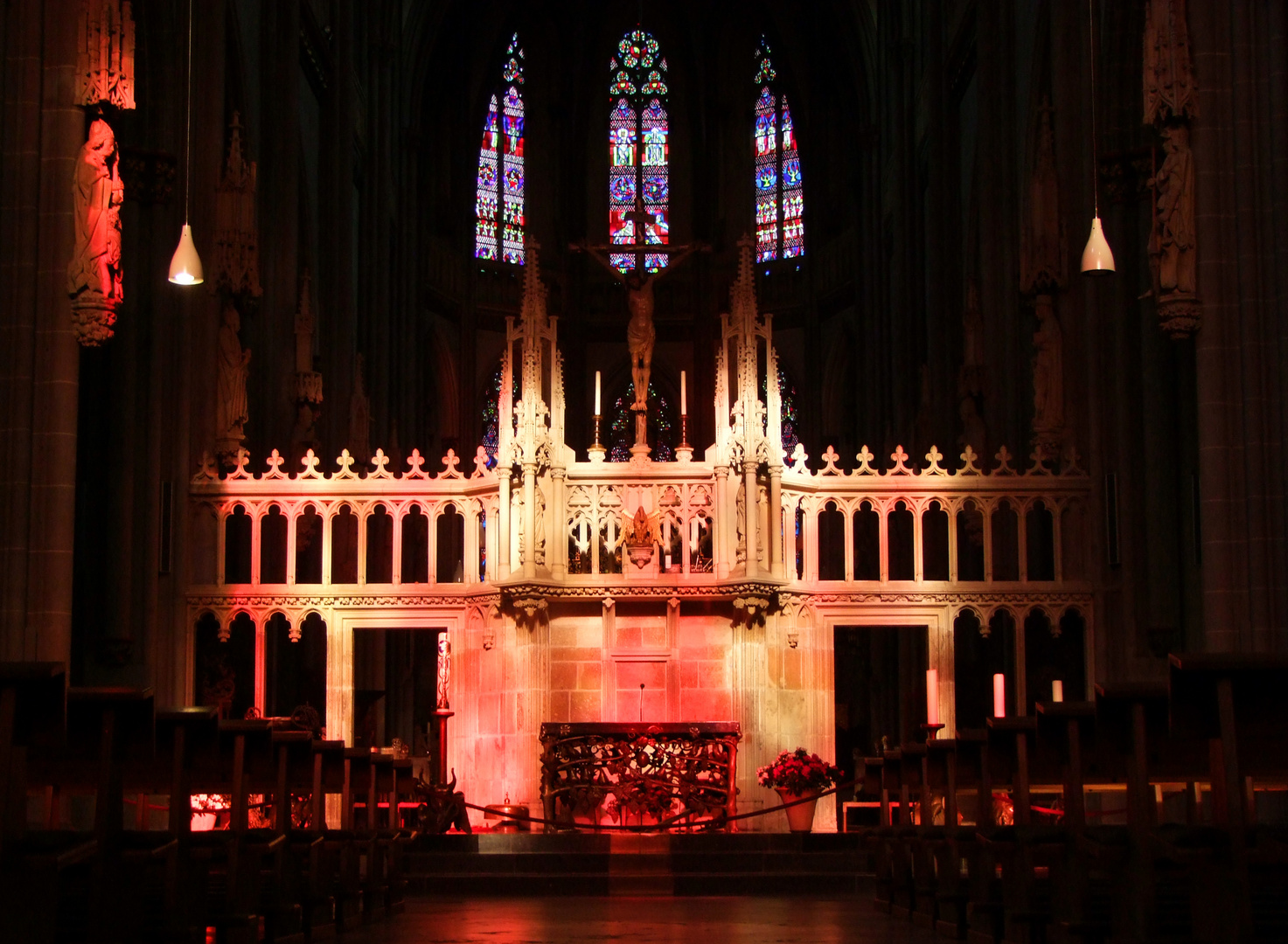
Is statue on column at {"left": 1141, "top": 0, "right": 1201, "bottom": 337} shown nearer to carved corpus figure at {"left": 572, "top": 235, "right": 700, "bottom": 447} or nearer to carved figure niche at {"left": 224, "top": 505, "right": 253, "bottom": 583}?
carved corpus figure at {"left": 572, "top": 235, "right": 700, "bottom": 447}

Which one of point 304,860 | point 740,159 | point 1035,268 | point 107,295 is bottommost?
point 304,860

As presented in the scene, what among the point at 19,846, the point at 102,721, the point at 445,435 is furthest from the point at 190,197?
the point at 445,435

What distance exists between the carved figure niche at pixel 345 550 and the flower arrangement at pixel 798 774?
11722mm

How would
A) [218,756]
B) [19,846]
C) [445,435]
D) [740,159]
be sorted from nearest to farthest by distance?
[19,846] → [218,756] → [445,435] → [740,159]

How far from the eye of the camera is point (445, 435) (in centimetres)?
4494

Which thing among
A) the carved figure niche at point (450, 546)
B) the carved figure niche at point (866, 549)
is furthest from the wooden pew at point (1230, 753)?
the carved figure niche at point (450, 546)

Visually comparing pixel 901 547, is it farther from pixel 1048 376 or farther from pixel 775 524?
pixel 775 524

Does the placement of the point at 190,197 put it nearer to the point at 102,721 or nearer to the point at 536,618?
the point at 536,618

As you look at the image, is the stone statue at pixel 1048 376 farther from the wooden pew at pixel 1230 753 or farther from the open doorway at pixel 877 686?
the wooden pew at pixel 1230 753

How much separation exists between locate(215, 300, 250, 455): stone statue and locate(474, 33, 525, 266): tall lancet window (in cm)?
2264

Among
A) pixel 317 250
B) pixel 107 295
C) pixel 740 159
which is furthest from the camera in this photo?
pixel 740 159

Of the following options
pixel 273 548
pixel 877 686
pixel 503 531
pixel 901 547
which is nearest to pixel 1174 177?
pixel 503 531

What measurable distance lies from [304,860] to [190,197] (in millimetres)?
10164

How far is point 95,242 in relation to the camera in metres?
17.7
